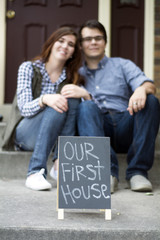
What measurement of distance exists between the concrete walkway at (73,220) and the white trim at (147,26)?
2368 mm

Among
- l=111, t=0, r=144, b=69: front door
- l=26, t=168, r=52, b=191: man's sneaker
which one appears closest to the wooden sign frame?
l=26, t=168, r=52, b=191: man's sneaker

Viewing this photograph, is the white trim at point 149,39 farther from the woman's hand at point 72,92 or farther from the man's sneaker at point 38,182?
the man's sneaker at point 38,182

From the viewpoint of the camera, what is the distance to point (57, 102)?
7.42 ft

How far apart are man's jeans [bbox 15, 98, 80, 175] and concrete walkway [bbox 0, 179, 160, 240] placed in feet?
0.76

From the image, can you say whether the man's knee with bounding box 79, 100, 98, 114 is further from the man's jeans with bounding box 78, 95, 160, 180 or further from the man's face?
the man's face

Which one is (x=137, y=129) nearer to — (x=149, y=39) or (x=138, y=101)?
(x=138, y=101)

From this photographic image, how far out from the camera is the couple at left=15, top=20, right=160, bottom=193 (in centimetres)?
227

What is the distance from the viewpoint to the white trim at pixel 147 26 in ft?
13.6

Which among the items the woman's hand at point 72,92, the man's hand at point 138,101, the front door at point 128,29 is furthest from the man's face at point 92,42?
the front door at point 128,29

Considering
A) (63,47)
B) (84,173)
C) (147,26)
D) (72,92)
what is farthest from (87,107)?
(147,26)

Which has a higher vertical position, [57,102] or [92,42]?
[92,42]

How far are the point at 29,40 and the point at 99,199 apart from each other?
9.64ft

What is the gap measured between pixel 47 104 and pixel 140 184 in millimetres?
775

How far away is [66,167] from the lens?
167 cm
